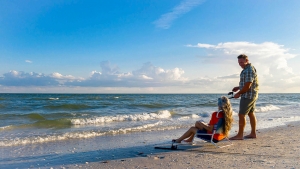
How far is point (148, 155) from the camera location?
5.34m

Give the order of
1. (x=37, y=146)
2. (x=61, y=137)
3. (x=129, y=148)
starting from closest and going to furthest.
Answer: (x=129, y=148) < (x=37, y=146) < (x=61, y=137)

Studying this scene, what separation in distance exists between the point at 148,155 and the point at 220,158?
1.44 meters

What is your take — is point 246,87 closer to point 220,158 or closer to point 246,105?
point 246,105

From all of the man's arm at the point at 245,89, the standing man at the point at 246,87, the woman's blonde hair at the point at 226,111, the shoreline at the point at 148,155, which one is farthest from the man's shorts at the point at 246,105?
the woman's blonde hair at the point at 226,111

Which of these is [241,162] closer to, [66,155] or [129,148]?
[129,148]

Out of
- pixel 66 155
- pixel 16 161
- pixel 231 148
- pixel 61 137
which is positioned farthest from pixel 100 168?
pixel 61 137

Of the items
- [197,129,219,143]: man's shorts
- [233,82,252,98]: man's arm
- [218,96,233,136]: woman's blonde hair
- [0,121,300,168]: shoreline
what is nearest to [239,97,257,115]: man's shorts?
[233,82,252,98]: man's arm

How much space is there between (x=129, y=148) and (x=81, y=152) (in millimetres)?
1101

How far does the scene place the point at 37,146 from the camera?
21.3 ft

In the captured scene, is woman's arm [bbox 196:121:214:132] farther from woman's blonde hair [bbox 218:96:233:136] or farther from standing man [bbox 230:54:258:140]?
standing man [bbox 230:54:258:140]

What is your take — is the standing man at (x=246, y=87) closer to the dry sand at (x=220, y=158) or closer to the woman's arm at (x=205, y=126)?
the dry sand at (x=220, y=158)

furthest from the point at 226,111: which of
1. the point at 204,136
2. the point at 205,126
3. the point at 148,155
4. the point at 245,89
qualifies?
the point at 148,155

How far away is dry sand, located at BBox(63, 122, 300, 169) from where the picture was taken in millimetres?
4555

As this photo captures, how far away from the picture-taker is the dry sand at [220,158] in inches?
179
